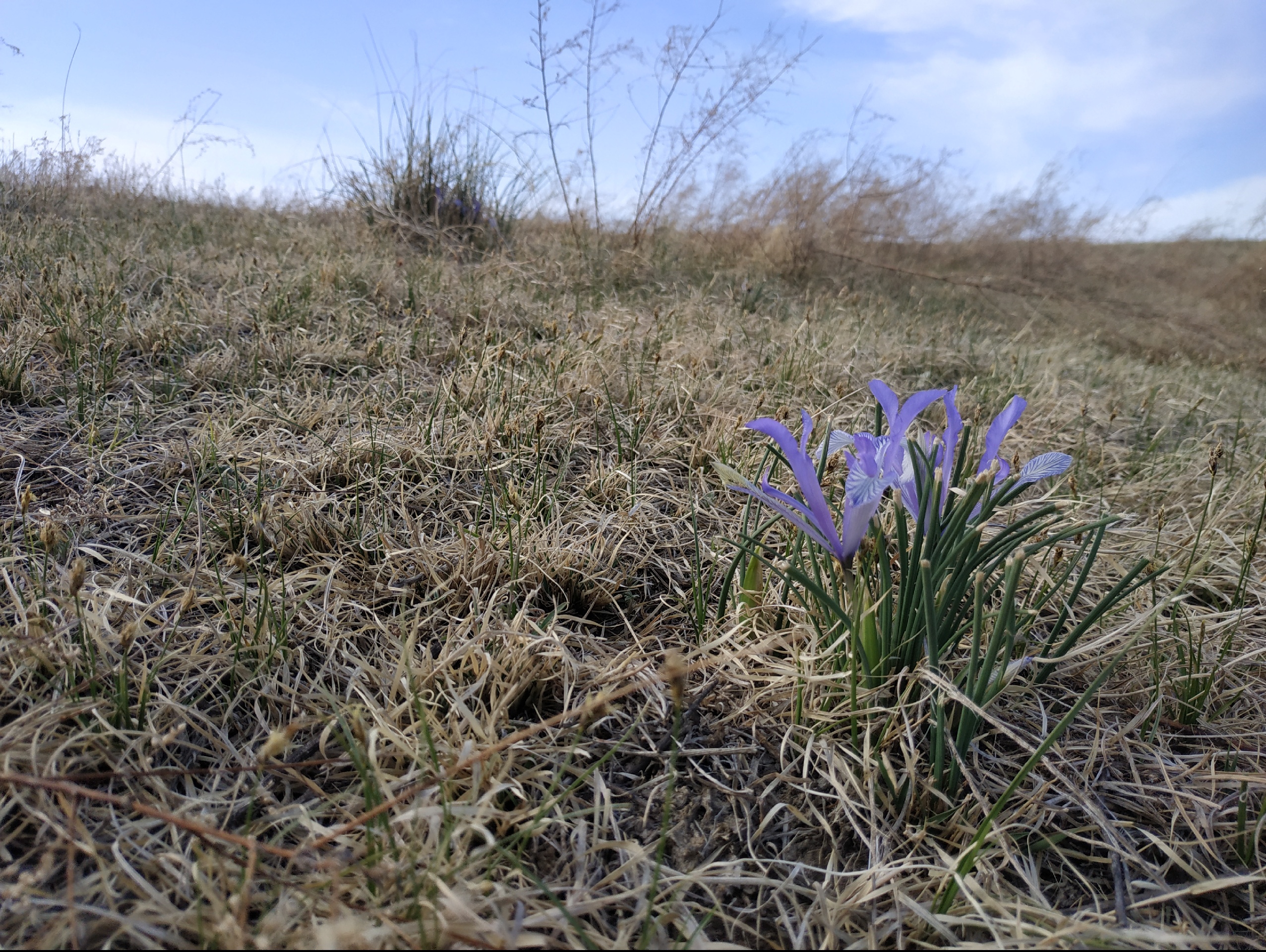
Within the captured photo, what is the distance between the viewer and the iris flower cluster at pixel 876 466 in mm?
1176

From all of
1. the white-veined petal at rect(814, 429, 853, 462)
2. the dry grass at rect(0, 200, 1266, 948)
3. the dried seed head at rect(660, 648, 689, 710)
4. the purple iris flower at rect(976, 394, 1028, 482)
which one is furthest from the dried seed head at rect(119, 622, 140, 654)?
the purple iris flower at rect(976, 394, 1028, 482)

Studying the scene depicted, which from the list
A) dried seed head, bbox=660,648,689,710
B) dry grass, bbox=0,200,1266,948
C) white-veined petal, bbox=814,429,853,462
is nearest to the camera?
dried seed head, bbox=660,648,689,710

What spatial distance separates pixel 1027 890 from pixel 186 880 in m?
1.28

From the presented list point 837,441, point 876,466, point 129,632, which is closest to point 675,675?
point 876,466

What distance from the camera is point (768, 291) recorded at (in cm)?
497

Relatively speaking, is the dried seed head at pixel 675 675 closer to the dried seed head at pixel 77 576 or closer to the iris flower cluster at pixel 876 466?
the iris flower cluster at pixel 876 466

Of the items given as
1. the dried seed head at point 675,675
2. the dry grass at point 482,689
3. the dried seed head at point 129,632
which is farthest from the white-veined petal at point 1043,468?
the dried seed head at point 129,632

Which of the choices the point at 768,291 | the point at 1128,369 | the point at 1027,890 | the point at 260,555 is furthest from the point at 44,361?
the point at 1128,369

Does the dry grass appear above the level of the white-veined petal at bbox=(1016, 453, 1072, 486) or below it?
below

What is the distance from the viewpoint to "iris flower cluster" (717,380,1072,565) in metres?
1.18

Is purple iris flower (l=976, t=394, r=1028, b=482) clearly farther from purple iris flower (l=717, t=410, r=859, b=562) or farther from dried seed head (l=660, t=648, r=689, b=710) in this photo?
dried seed head (l=660, t=648, r=689, b=710)

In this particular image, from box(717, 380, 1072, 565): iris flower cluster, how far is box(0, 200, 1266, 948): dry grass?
31 centimetres

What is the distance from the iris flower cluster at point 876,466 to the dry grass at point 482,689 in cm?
31

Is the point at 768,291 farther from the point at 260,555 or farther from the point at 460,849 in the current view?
the point at 460,849
